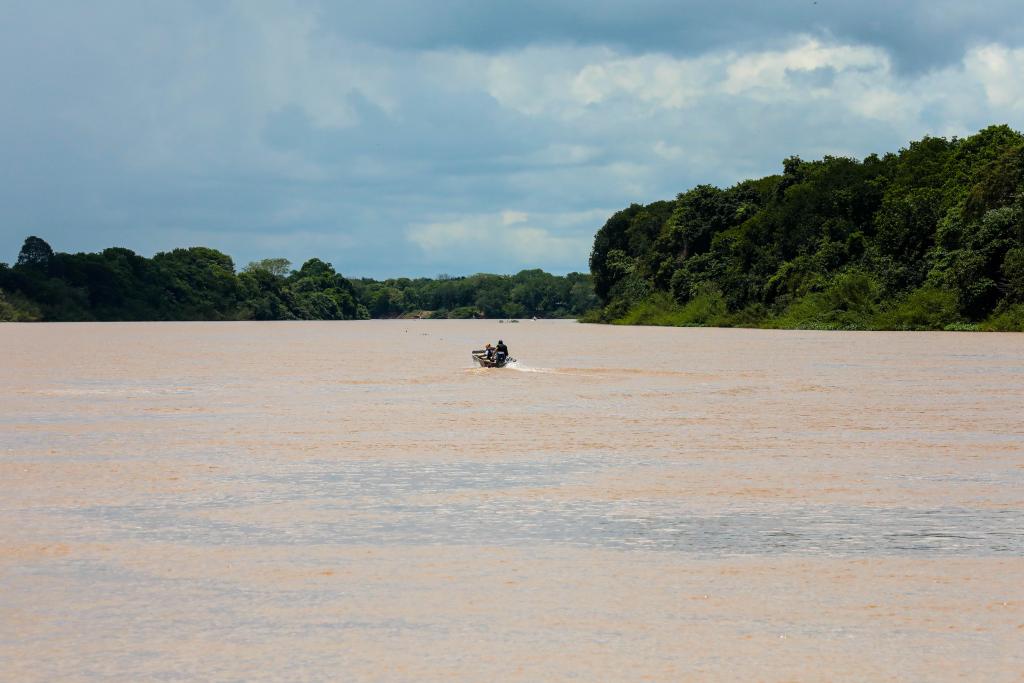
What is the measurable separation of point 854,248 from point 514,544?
10178cm

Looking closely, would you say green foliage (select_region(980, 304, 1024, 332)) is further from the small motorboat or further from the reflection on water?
the reflection on water

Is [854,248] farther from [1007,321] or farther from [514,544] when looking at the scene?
[514,544]

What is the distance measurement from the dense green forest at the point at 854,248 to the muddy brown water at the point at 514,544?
59644 mm

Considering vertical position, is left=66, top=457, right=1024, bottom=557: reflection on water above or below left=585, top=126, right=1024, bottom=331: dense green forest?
below

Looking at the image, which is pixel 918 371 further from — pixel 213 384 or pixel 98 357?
pixel 98 357

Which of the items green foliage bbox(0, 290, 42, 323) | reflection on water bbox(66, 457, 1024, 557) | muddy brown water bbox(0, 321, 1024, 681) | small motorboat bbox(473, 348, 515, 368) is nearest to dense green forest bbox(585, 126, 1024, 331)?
small motorboat bbox(473, 348, 515, 368)

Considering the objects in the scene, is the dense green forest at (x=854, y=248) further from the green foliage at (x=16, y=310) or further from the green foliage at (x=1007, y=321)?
the green foliage at (x=16, y=310)

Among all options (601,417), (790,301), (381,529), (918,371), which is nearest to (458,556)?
(381,529)

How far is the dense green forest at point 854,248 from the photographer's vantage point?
84.6m

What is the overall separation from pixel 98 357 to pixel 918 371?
36.7 metres

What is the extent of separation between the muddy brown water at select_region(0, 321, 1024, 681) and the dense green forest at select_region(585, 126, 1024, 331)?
59.6 meters

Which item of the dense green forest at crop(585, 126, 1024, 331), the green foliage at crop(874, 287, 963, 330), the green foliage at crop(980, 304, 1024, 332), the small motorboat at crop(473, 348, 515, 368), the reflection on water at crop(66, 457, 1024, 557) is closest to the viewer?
the reflection on water at crop(66, 457, 1024, 557)

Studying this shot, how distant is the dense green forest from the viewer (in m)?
84.6

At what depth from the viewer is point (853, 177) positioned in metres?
116
